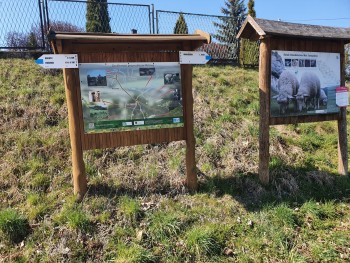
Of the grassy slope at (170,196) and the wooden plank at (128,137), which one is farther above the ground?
the wooden plank at (128,137)

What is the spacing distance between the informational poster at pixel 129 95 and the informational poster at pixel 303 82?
1.68 m

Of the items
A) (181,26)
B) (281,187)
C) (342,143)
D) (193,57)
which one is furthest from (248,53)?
(281,187)

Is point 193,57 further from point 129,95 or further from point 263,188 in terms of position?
point 263,188

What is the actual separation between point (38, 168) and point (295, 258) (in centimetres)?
397

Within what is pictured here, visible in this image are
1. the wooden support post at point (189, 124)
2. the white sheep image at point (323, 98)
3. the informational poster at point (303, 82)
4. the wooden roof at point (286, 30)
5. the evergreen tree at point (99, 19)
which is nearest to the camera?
the wooden support post at point (189, 124)

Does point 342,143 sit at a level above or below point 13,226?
above

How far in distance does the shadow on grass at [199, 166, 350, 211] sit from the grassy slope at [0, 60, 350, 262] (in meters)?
0.02

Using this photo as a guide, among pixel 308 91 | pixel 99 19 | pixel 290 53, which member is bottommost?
pixel 308 91

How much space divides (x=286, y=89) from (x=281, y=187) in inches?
65.0

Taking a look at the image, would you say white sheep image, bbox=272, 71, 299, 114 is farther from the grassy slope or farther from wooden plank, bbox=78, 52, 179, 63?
wooden plank, bbox=78, 52, 179, 63

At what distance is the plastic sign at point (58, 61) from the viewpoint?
13.0ft

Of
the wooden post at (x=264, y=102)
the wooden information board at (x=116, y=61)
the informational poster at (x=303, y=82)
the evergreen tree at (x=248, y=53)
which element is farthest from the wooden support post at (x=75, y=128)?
the evergreen tree at (x=248, y=53)

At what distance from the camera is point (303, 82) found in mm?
5285

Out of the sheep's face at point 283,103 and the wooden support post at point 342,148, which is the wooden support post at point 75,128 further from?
the wooden support post at point 342,148
